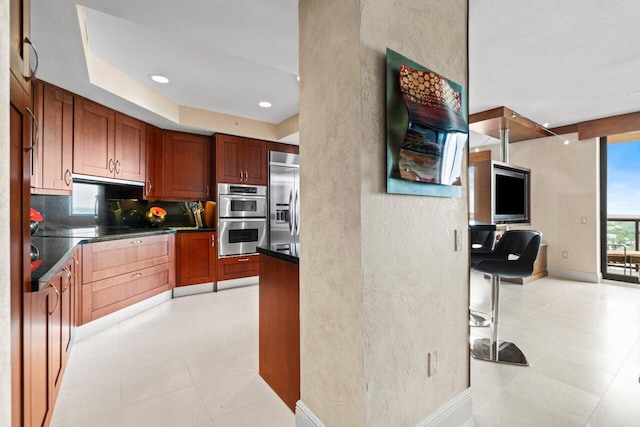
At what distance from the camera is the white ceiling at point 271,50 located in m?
1.81

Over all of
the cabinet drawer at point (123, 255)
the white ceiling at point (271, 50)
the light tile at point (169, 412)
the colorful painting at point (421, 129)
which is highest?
the white ceiling at point (271, 50)

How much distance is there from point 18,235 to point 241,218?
3.49m

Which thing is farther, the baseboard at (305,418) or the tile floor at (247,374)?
the tile floor at (247,374)

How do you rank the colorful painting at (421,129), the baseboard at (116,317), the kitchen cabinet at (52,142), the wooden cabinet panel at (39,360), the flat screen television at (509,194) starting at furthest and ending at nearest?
1. the flat screen television at (509,194)
2. the baseboard at (116,317)
3. the kitchen cabinet at (52,142)
4. the colorful painting at (421,129)
5. the wooden cabinet panel at (39,360)

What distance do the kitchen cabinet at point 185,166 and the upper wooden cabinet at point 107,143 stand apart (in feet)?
1.11

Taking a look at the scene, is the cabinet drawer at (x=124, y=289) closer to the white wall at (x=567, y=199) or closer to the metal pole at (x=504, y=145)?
the metal pole at (x=504, y=145)

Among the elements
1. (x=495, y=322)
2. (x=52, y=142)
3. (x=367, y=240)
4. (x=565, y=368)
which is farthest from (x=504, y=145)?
(x=52, y=142)

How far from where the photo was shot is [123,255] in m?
3.13

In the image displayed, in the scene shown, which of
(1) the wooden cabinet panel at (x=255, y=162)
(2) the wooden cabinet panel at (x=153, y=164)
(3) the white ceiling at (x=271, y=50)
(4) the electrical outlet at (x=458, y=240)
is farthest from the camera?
(1) the wooden cabinet panel at (x=255, y=162)

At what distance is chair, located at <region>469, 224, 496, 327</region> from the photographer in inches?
113

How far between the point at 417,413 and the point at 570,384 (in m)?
1.37

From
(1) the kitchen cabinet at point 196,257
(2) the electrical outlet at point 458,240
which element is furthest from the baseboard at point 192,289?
(2) the electrical outlet at point 458,240

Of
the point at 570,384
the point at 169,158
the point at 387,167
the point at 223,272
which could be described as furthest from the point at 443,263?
the point at 169,158

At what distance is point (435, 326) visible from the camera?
1508mm
